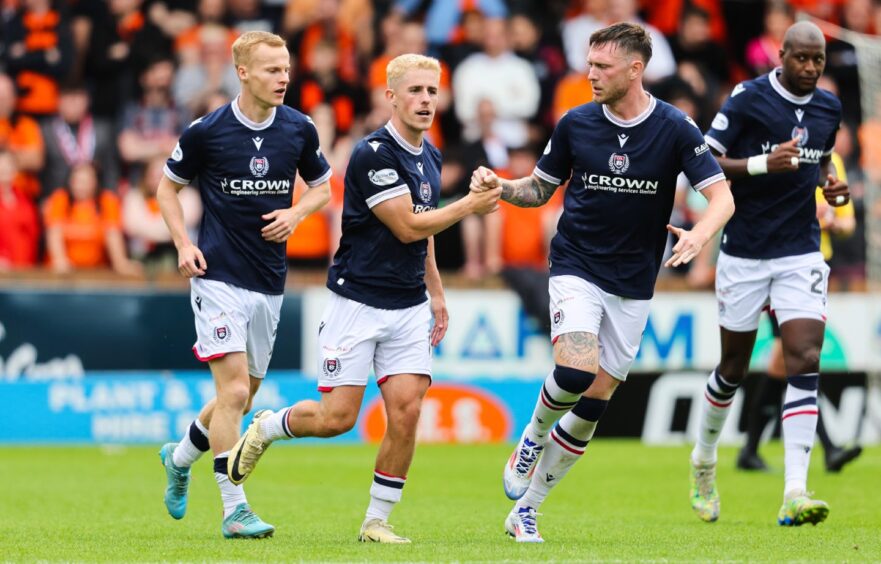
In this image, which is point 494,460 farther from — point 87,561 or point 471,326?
point 87,561

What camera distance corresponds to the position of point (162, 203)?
29.9 ft

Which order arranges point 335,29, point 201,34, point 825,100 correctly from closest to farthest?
point 825,100 < point 201,34 < point 335,29

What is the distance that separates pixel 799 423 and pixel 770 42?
11.1m

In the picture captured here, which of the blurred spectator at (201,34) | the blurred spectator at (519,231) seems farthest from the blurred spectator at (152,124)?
the blurred spectator at (519,231)

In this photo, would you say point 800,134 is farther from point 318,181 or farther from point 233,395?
point 233,395

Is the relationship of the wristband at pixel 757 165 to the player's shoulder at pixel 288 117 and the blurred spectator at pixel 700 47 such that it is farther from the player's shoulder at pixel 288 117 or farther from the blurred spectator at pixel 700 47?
the blurred spectator at pixel 700 47

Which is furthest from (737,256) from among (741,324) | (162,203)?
(162,203)

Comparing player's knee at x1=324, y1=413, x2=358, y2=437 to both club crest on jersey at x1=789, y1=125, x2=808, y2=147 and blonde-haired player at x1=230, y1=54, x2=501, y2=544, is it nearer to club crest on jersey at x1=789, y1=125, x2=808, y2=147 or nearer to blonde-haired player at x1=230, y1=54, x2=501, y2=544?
blonde-haired player at x1=230, y1=54, x2=501, y2=544

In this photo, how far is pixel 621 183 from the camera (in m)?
8.66

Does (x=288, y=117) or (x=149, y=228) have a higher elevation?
(x=288, y=117)

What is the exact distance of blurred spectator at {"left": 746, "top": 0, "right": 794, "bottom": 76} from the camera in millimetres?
19547

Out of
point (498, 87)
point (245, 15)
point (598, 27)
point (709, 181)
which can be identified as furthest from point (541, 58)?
point (709, 181)

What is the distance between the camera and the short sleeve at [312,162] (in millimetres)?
9203

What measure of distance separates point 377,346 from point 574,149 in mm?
1561
